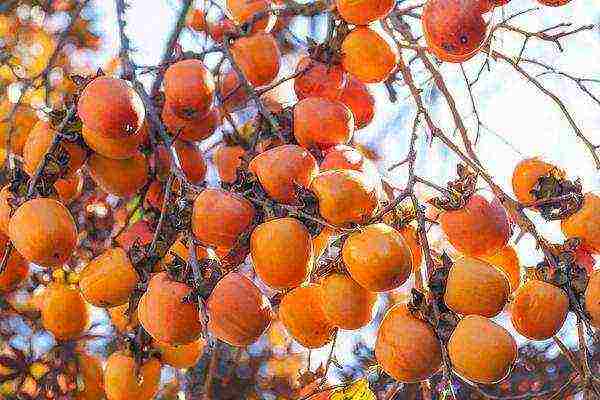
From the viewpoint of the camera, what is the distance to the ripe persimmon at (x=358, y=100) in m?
1.98

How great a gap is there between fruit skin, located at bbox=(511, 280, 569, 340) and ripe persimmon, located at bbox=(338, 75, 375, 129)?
0.66m

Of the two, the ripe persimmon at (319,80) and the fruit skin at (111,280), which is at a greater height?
the ripe persimmon at (319,80)

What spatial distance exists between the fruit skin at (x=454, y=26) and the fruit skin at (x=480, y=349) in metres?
0.56

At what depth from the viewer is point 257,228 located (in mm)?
1371

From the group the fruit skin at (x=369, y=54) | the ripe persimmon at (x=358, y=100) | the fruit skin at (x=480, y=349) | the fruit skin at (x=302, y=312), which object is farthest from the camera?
the ripe persimmon at (x=358, y=100)

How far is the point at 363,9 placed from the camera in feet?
5.58

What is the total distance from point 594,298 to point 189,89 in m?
0.86

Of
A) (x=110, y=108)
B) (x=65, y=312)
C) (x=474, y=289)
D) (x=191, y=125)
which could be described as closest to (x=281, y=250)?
(x=474, y=289)

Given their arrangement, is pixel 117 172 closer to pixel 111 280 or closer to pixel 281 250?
pixel 111 280

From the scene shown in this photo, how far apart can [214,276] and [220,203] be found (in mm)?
122

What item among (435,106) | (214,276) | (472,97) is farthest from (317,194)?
(435,106)

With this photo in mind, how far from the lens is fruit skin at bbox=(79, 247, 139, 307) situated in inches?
59.1

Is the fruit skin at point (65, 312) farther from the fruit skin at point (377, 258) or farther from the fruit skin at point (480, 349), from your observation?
the fruit skin at point (480, 349)

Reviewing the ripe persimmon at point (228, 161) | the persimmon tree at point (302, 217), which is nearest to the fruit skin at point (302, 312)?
Answer: the persimmon tree at point (302, 217)
